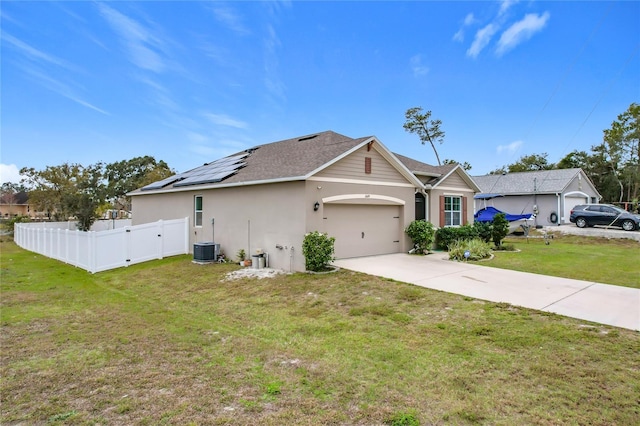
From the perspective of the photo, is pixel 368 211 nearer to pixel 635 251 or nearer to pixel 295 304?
pixel 295 304

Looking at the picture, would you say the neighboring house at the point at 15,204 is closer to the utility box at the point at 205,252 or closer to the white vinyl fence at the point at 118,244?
the white vinyl fence at the point at 118,244

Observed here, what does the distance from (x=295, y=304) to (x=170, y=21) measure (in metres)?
13.2

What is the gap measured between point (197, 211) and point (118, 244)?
340 centimetres

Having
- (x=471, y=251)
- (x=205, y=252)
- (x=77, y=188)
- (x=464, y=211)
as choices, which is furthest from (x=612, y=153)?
(x=77, y=188)

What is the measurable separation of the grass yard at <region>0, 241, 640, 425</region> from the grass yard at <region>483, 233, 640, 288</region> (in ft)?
15.5

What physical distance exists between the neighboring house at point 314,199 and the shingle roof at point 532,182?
15875 mm

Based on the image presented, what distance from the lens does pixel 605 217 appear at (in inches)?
868

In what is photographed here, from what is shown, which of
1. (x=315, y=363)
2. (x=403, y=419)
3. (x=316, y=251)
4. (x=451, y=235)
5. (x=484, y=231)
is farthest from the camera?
(x=484, y=231)

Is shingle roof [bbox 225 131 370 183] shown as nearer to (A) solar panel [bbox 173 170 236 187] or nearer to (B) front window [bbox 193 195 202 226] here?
(A) solar panel [bbox 173 170 236 187]

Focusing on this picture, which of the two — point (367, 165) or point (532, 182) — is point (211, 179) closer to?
point (367, 165)

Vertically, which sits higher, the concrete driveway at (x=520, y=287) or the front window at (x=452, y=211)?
the front window at (x=452, y=211)

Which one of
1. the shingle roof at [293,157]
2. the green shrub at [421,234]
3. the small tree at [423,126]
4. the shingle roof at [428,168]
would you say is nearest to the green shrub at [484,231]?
the shingle roof at [428,168]

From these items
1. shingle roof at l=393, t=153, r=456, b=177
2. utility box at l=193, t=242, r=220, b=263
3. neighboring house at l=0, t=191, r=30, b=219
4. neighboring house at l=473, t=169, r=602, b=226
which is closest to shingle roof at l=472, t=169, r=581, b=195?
neighboring house at l=473, t=169, r=602, b=226

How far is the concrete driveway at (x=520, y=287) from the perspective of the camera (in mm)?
6305
